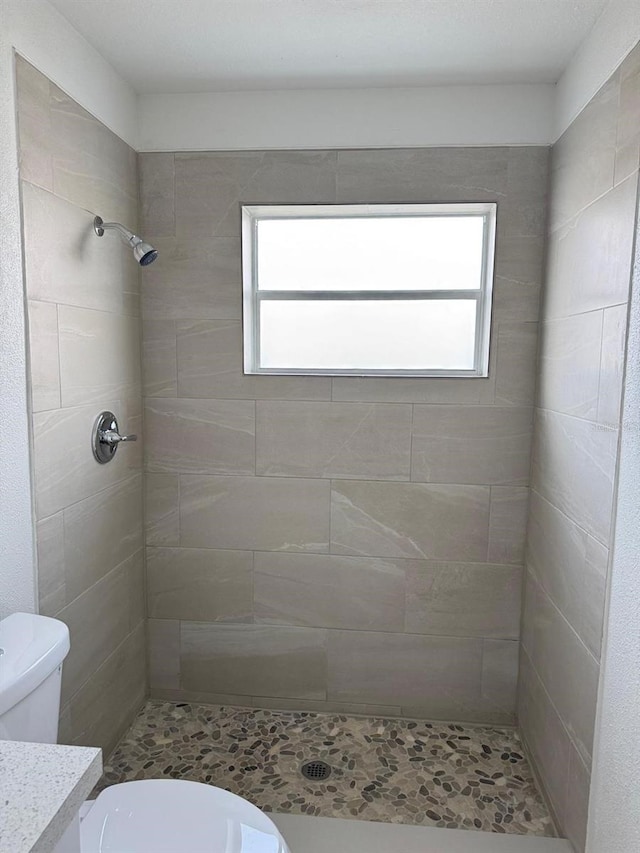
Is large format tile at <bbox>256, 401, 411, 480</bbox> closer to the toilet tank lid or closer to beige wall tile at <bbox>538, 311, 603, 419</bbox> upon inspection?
beige wall tile at <bbox>538, 311, 603, 419</bbox>

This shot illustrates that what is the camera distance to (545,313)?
2.09 metres

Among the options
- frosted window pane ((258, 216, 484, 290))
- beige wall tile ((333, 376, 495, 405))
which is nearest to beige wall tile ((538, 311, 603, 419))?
beige wall tile ((333, 376, 495, 405))

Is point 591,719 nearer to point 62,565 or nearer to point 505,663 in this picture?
point 505,663

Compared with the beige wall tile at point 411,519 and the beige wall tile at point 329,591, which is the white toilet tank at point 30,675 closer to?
the beige wall tile at point 329,591

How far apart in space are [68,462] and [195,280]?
89 cm

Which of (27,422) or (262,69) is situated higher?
(262,69)

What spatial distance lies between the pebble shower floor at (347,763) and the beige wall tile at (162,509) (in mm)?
746

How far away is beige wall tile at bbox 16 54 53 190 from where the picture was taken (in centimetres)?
151

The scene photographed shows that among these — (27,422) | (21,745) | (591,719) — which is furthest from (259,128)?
(591,719)

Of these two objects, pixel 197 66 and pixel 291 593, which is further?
pixel 291 593

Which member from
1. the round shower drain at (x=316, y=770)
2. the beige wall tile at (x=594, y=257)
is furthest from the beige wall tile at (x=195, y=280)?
the round shower drain at (x=316, y=770)

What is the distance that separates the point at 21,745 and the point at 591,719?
4.87ft

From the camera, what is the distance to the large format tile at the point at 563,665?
161cm

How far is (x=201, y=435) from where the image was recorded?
91.3 inches
